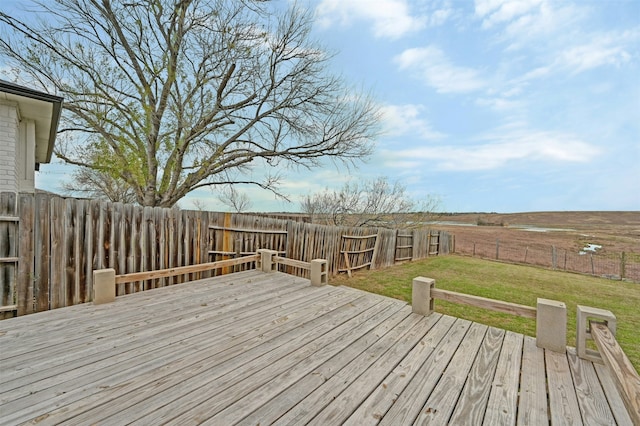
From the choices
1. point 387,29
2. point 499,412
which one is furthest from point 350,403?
point 387,29

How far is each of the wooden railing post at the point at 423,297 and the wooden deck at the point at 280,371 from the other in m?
0.12

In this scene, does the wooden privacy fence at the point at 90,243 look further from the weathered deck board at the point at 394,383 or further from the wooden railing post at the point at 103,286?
the weathered deck board at the point at 394,383

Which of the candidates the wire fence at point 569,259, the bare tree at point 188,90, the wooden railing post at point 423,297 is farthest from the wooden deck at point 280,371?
the wire fence at point 569,259

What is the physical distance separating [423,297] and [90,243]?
14.9 ft

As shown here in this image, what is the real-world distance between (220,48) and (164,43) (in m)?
2.35

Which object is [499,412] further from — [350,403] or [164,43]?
[164,43]

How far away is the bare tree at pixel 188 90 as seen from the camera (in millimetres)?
9039

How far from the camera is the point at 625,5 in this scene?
455 centimetres

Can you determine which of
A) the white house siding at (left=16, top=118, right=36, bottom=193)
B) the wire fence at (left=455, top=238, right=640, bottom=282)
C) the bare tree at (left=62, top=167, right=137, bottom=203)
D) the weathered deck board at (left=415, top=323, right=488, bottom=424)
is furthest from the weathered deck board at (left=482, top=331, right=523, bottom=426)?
the bare tree at (left=62, top=167, right=137, bottom=203)

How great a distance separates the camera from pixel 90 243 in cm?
362

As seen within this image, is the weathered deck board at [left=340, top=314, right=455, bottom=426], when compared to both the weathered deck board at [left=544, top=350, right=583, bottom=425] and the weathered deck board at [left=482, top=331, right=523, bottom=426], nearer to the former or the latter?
the weathered deck board at [left=482, top=331, right=523, bottom=426]

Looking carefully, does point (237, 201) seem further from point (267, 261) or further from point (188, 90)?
point (267, 261)

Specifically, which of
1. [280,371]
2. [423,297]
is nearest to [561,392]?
[423,297]

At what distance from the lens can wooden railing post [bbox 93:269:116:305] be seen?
11.2 ft
